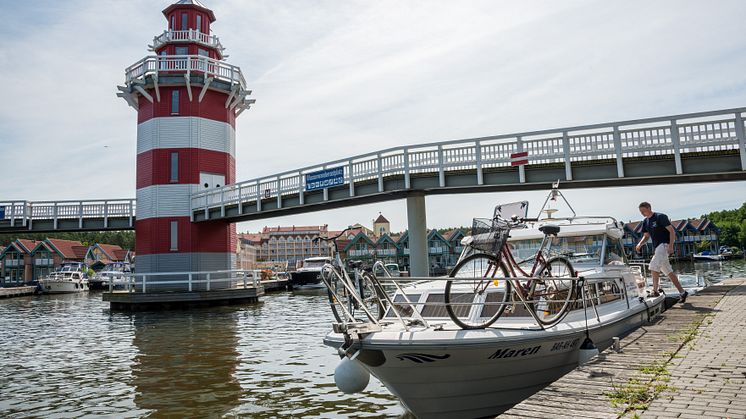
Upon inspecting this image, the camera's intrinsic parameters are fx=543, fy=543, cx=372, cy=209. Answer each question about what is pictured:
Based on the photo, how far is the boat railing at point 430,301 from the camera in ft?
23.1

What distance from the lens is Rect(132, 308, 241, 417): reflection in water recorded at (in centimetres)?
892

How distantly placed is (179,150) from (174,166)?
1047 mm

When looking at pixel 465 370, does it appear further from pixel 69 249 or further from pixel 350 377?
pixel 69 249

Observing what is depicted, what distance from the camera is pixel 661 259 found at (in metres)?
11.5

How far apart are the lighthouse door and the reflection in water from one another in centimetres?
1362

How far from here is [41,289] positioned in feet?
177

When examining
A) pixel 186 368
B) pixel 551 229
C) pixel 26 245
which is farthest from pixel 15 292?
pixel 551 229

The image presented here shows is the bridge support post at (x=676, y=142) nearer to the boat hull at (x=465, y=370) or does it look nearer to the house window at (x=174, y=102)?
the boat hull at (x=465, y=370)

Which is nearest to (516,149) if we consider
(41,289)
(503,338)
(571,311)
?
(571,311)

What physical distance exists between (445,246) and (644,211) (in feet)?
260

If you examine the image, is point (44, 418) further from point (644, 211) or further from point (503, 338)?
point (644, 211)

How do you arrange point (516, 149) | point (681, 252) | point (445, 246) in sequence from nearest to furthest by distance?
point (516, 149) < point (445, 246) < point (681, 252)

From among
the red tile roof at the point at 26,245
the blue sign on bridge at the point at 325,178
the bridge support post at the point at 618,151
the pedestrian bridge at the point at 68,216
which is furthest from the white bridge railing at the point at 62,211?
the red tile roof at the point at 26,245

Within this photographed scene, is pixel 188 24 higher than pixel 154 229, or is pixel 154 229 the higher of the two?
pixel 188 24
